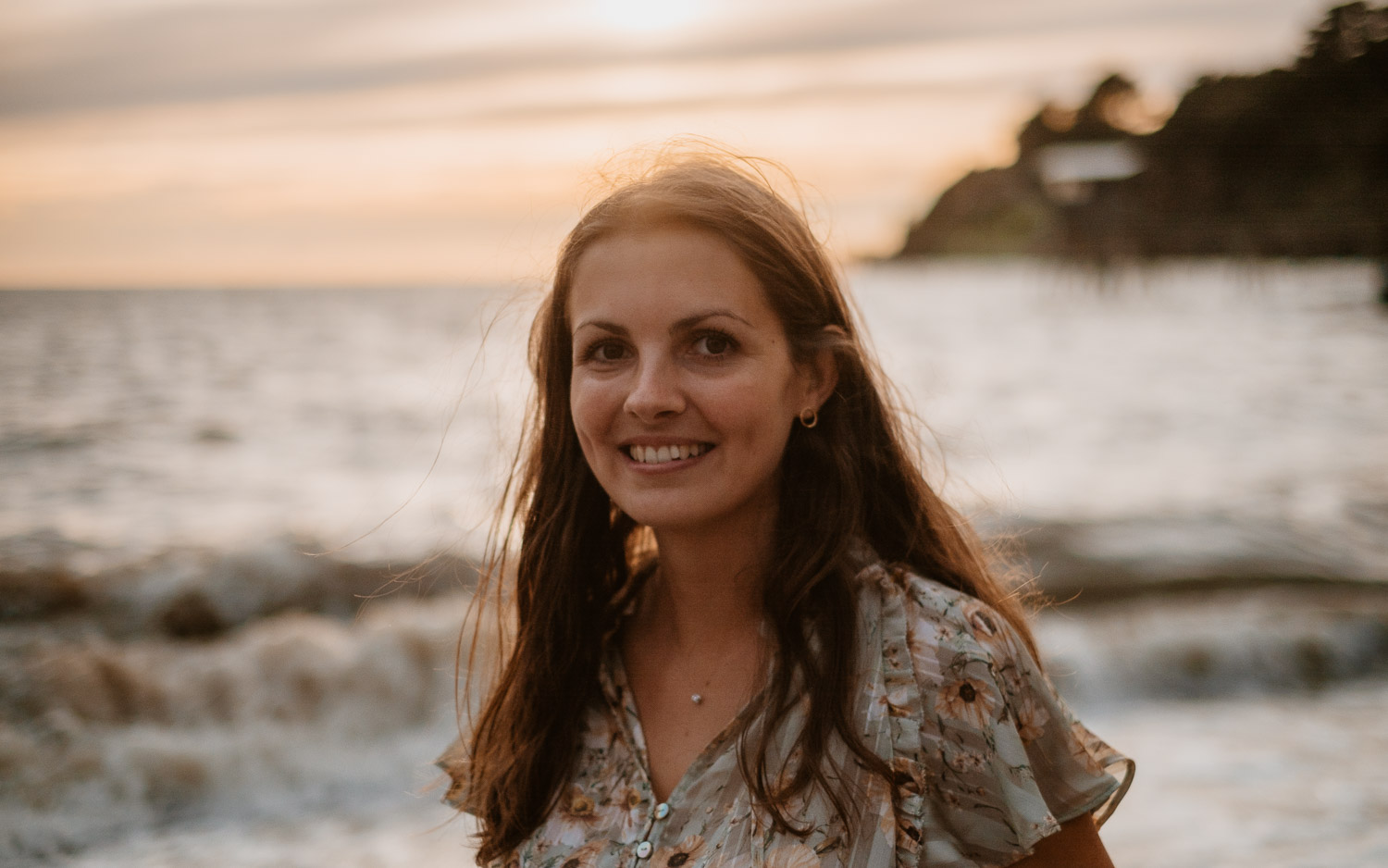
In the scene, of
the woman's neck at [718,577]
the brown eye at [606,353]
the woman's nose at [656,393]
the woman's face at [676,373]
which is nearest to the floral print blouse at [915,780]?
the woman's neck at [718,577]

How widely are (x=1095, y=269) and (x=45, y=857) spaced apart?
42993 millimetres

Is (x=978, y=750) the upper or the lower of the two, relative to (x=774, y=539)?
lower

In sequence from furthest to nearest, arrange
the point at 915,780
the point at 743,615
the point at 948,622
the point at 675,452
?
the point at 743,615 < the point at 675,452 < the point at 948,622 < the point at 915,780

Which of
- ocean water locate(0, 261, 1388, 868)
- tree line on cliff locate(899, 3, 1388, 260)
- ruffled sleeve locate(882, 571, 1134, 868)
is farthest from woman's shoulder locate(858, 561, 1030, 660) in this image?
tree line on cliff locate(899, 3, 1388, 260)

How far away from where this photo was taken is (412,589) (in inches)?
311

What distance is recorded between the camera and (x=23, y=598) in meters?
7.21

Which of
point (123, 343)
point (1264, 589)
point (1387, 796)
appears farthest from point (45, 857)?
point (123, 343)

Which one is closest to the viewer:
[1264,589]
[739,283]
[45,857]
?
[739,283]

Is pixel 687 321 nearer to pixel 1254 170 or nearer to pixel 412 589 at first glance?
pixel 412 589

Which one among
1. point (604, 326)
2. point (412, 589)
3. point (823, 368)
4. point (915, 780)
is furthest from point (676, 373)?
point (412, 589)

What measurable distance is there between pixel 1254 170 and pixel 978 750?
137 feet

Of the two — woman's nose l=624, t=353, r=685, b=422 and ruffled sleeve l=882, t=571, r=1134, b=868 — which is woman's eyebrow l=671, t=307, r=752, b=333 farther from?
ruffled sleeve l=882, t=571, r=1134, b=868

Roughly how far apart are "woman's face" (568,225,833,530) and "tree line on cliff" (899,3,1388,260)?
3313 centimetres

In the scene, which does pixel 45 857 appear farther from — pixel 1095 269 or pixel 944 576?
pixel 1095 269
